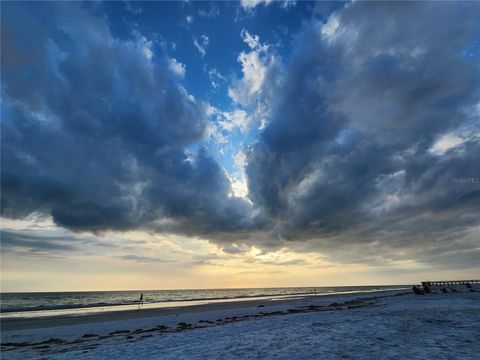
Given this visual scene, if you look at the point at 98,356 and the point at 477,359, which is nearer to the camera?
the point at 477,359

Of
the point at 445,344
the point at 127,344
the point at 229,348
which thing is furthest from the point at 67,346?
the point at 445,344

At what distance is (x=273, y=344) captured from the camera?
15508 mm

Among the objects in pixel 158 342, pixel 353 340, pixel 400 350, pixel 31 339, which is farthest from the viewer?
pixel 31 339

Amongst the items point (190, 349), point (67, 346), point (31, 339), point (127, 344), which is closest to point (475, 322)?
point (190, 349)

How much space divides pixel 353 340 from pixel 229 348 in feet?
20.1

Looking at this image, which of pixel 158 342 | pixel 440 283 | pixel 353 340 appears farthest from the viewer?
pixel 440 283

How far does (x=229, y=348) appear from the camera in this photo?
15.1 metres

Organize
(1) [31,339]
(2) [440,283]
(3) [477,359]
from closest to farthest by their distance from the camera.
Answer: (3) [477,359]
(1) [31,339]
(2) [440,283]

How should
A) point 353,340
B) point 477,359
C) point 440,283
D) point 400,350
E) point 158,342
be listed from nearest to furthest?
1. point 477,359
2. point 400,350
3. point 353,340
4. point 158,342
5. point 440,283

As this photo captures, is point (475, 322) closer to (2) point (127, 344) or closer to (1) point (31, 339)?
(2) point (127, 344)

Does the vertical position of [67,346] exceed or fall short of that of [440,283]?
it falls short

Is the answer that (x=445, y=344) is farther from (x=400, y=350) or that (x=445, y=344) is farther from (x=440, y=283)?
(x=440, y=283)

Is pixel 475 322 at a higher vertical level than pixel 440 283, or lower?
lower

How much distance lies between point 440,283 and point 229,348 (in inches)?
5883
